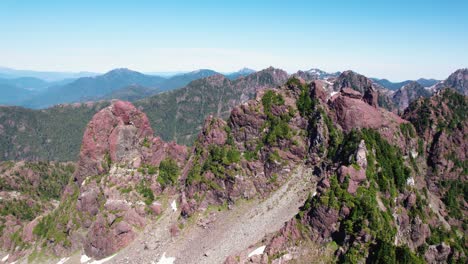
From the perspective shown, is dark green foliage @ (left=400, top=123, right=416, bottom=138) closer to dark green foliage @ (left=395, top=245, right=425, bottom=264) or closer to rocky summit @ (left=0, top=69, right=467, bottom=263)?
rocky summit @ (left=0, top=69, right=467, bottom=263)

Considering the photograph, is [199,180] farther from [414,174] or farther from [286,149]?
[414,174]

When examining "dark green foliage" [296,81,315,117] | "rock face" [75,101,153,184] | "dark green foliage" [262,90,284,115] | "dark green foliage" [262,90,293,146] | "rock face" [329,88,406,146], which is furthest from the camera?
"dark green foliage" [262,90,284,115]

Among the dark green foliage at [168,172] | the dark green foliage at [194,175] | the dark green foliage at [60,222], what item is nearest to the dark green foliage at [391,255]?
the dark green foliage at [194,175]

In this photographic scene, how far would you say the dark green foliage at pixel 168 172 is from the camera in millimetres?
126963

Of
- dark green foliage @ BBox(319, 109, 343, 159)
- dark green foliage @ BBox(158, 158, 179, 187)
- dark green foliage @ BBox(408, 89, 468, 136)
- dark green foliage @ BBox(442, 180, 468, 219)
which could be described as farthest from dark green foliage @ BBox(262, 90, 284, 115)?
dark green foliage @ BBox(442, 180, 468, 219)

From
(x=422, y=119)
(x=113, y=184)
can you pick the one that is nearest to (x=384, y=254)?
(x=422, y=119)

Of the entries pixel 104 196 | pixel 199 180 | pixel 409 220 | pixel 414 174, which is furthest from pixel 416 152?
pixel 104 196

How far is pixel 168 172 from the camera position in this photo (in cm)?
12962

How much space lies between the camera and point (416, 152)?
127562mm

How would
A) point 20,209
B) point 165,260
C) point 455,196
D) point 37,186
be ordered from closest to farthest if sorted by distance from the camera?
point 165,260 → point 455,196 → point 20,209 → point 37,186

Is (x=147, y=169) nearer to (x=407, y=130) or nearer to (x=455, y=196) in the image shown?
(x=407, y=130)

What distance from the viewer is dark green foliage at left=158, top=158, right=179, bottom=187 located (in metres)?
127

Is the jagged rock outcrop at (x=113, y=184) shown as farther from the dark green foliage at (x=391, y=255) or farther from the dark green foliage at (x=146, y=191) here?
the dark green foliage at (x=391, y=255)

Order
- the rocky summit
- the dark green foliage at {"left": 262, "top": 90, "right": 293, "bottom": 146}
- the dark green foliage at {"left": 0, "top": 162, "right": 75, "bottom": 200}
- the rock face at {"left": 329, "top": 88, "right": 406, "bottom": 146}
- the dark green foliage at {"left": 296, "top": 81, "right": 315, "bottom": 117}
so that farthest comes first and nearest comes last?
1. the dark green foliage at {"left": 0, "top": 162, "right": 75, "bottom": 200}
2. the dark green foliage at {"left": 296, "top": 81, "right": 315, "bottom": 117}
3. the dark green foliage at {"left": 262, "top": 90, "right": 293, "bottom": 146}
4. the rock face at {"left": 329, "top": 88, "right": 406, "bottom": 146}
5. the rocky summit
